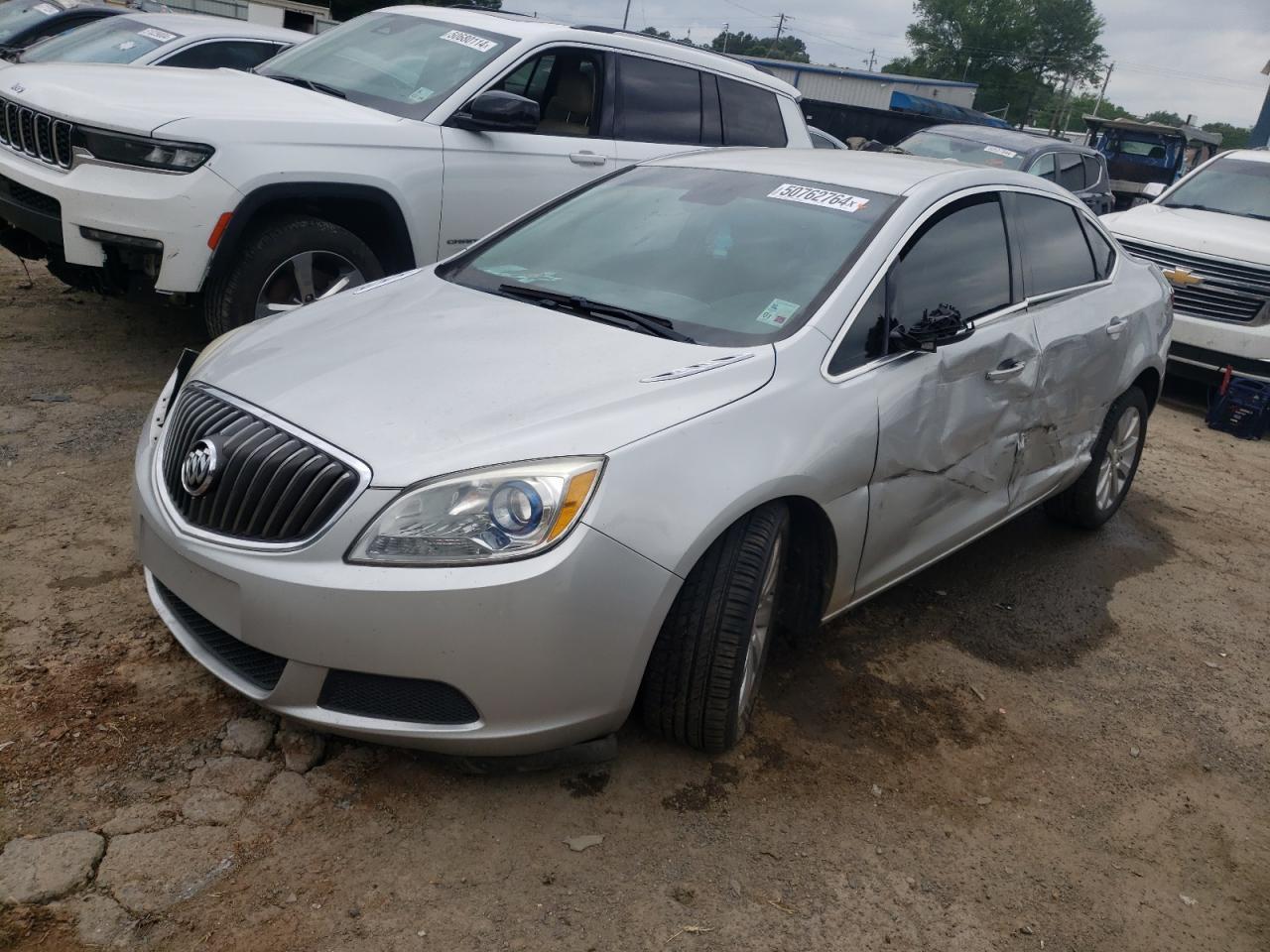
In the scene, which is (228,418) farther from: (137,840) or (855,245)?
(855,245)

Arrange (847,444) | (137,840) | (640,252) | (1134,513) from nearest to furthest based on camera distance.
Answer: (137,840) < (847,444) < (640,252) < (1134,513)

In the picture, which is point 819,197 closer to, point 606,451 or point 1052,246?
point 1052,246

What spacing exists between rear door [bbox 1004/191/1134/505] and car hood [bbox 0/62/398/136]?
10.1 ft

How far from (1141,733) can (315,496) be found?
9.11 feet

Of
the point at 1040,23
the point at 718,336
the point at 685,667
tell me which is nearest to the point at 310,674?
the point at 685,667

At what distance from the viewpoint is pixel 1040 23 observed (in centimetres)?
8481

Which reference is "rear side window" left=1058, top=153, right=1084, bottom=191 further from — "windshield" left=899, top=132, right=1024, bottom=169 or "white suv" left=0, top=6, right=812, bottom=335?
"white suv" left=0, top=6, right=812, bottom=335

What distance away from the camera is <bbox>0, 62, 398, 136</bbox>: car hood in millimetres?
4832

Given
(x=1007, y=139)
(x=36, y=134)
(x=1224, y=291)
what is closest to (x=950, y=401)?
(x=36, y=134)

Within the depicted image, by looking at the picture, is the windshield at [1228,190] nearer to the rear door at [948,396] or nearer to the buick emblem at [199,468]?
the rear door at [948,396]

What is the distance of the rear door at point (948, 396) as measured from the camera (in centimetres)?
337

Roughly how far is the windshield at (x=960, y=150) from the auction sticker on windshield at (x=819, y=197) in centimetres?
758

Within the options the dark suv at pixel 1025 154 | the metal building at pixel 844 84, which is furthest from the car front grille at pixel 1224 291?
the metal building at pixel 844 84

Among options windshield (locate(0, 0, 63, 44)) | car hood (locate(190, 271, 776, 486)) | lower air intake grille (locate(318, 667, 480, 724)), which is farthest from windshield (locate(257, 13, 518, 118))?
windshield (locate(0, 0, 63, 44))
